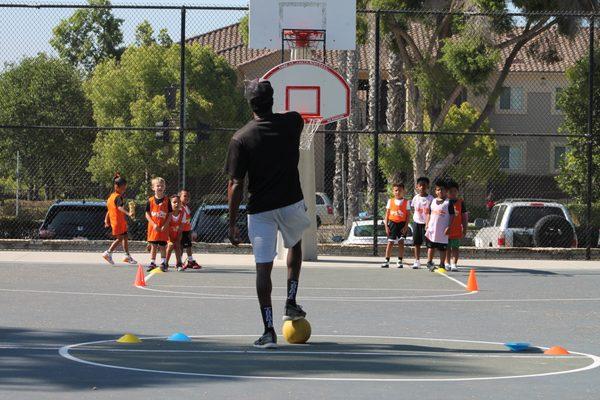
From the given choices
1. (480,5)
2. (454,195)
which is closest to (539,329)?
(454,195)

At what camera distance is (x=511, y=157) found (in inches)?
2228

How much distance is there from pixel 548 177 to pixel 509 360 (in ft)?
155

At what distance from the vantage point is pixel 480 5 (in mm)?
29875

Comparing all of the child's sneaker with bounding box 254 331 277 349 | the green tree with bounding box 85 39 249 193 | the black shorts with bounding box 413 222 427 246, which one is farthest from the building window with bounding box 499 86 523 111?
the child's sneaker with bounding box 254 331 277 349

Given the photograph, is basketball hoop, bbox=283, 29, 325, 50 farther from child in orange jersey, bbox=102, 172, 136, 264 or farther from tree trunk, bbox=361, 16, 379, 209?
child in orange jersey, bbox=102, 172, 136, 264

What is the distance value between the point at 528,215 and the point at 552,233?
1.74m

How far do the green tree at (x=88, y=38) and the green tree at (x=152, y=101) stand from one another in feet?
55.1

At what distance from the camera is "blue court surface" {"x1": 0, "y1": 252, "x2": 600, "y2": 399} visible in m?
8.22

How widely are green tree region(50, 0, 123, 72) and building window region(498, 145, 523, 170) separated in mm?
24290

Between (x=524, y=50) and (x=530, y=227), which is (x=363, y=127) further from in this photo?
(x=530, y=227)

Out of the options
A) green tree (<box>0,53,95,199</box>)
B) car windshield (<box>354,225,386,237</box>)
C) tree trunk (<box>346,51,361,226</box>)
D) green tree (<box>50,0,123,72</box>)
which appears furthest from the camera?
green tree (<box>50,0,123,72</box>)

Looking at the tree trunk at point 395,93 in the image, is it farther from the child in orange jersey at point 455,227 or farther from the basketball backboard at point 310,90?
the child in orange jersey at point 455,227

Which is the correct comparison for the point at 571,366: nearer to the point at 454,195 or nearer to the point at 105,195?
the point at 454,195

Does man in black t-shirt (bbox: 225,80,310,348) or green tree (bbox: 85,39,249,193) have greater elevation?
green tree (bbox: 85,39,249,193)
